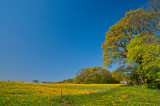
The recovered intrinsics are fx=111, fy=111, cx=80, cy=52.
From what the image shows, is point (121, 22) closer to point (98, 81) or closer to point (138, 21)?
point (138, 21)

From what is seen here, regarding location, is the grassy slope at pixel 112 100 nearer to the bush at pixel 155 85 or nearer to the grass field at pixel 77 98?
the grass field at pixel 77 98

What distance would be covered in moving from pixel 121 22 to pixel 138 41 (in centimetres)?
742

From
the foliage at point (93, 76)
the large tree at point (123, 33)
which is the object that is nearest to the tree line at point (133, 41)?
the large tree at point (123, 33)

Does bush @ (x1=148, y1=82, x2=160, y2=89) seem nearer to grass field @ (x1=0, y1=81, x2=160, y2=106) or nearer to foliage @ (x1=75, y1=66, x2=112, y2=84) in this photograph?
grass field @ (x1=0, y1=81, x2=160, y2=106)

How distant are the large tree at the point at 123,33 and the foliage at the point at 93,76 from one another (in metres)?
31.1

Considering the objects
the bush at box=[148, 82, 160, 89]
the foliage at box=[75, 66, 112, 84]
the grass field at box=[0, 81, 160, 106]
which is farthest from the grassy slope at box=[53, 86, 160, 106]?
the foliage at box=[75, 66, 112, 84]

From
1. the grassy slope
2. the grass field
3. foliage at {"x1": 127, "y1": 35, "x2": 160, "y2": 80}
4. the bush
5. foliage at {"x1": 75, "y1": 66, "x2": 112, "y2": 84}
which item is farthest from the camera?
foliage at {"x1": 75, "y1": 66, "x2": 112, "y2": 84}

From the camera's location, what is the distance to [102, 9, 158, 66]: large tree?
2390 cm

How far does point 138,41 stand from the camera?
20.4 meters

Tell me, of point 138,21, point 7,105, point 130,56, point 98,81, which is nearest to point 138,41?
point 130,56

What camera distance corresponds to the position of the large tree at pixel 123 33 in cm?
2390

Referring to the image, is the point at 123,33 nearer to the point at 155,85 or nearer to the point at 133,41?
the point at 133,41

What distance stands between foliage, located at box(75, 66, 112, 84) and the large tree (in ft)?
102

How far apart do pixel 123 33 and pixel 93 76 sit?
114ft
